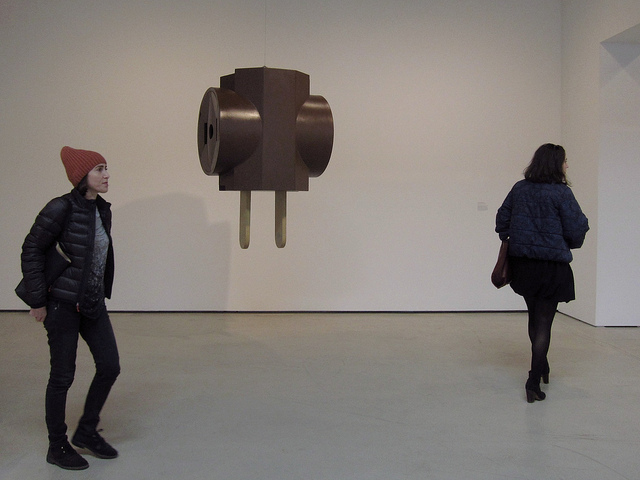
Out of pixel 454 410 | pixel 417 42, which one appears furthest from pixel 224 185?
A: pixel 417 42

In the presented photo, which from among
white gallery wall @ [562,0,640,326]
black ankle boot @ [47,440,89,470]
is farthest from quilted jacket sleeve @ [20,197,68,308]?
white gallery wall @ [562,0,640,326]

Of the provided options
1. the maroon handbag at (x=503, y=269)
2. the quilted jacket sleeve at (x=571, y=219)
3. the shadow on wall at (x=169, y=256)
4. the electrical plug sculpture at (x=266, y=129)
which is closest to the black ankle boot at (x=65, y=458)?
the electrical plug sculpture at (x=266, y=129)

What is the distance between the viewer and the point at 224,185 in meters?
3.20

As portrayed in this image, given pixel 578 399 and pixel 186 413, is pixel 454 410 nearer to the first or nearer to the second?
pixel 578 399

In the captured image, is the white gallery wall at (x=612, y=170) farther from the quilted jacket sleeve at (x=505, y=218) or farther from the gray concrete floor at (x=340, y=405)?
the quilted jacket sleeve at (x=505, y=218)

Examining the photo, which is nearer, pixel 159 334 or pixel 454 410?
pixel 454 410

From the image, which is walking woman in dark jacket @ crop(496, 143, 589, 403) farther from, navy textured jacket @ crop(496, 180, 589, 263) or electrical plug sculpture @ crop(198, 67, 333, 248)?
electrical plug sculpture @ crop(198, 67, 333, 248)

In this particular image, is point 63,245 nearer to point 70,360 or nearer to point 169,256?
point 70,360

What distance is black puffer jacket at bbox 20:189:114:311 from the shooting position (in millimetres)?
2707

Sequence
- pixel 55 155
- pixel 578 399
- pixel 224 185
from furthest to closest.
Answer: pixel 55 155, pixel 578 399, pixel 224 185

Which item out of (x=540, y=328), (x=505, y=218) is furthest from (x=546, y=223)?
(x=540, y=328)

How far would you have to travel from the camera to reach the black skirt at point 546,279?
3.66 meters

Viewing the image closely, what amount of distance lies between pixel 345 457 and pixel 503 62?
4.80 metres

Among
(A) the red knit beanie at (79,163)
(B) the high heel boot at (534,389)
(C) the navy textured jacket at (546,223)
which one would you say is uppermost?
(A) the red knit beanie at (79,163)
